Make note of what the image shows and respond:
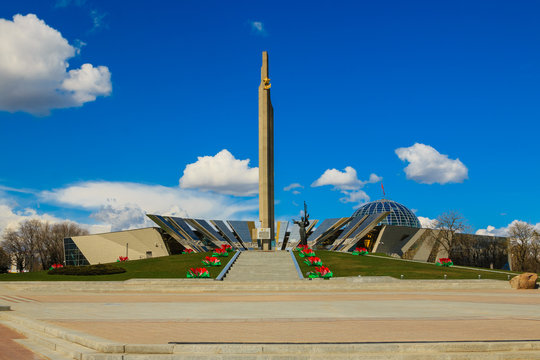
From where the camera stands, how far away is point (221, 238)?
188ft

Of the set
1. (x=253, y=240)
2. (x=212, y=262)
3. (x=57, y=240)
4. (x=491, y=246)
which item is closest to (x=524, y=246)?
(x=491, y=246)

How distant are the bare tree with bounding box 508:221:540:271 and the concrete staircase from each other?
34006 mm

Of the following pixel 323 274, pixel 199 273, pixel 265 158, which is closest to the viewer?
pixel 323 274

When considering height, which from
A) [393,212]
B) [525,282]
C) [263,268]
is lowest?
[525,282]

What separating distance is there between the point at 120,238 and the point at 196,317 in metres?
47.8

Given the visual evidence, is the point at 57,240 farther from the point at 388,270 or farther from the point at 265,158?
the point at 388,270

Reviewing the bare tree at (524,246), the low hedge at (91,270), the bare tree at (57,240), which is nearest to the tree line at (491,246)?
the bare tree at (524,246)

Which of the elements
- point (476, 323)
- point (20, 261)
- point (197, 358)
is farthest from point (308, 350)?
point (20, 261)

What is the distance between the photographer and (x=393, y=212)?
69.5 metres

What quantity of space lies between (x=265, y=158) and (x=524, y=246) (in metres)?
33.6

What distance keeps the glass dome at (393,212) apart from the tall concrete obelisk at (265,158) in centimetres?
2347

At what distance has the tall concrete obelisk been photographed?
51.4 m

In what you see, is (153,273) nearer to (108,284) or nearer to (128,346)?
(108,284)

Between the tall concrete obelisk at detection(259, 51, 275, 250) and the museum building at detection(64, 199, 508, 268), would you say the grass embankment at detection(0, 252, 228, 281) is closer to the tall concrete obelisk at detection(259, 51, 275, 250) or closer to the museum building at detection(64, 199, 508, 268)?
the tall concrete obelisk at detection(259, 51, 275, 250)
